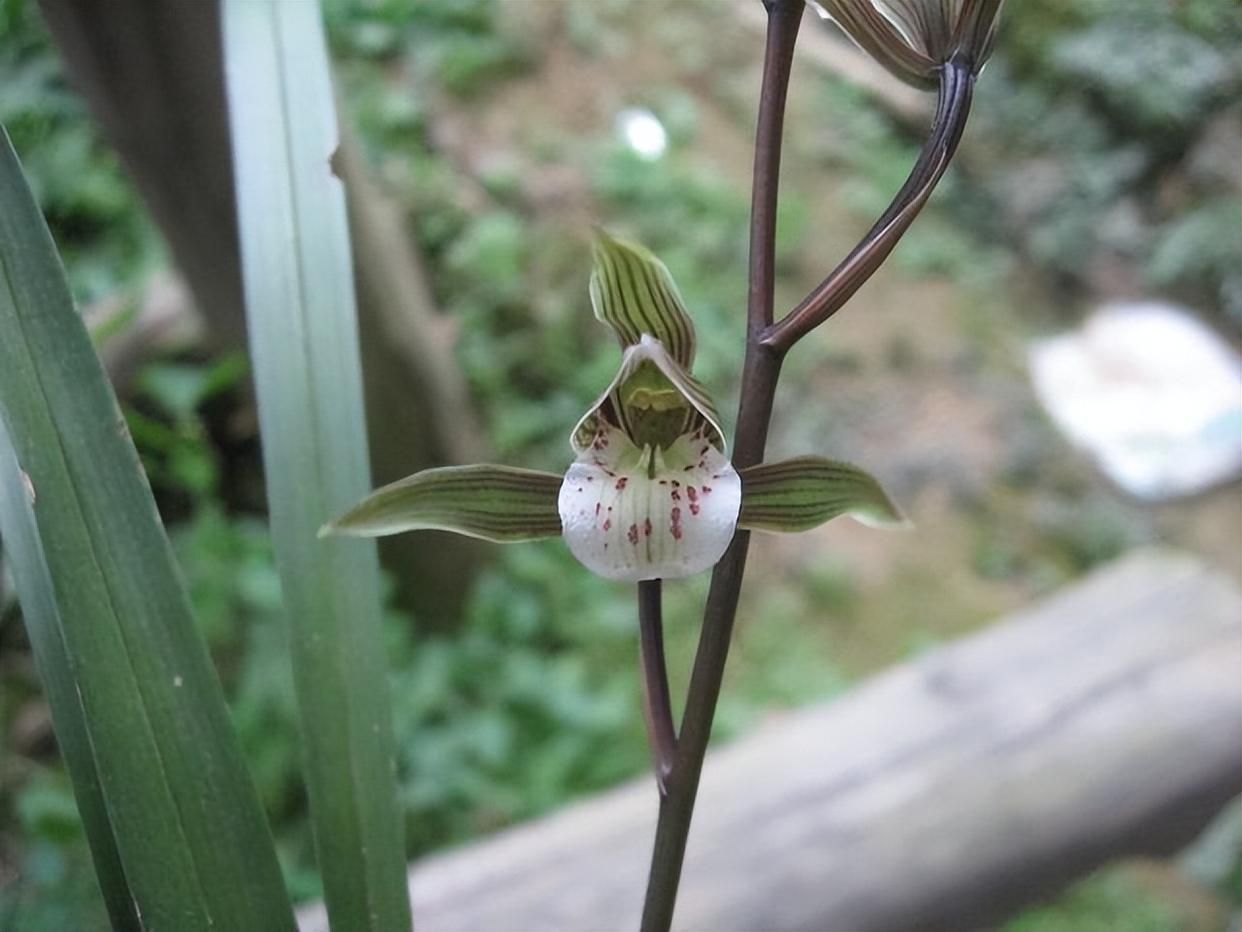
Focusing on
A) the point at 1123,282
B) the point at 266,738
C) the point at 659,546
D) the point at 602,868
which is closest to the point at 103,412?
the point at 659,546

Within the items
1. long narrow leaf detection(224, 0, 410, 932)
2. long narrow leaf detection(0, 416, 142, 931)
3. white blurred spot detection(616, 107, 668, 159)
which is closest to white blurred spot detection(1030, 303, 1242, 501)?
white blurred spot detection(616, 107, 668, 159)

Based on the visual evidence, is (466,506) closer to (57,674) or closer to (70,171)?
(57,674)

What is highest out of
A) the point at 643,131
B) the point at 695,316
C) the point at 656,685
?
the point at 643,131

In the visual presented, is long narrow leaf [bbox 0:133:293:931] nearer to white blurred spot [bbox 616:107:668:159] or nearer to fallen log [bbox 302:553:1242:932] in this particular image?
fallen log [bbox 302:553:1242:932]

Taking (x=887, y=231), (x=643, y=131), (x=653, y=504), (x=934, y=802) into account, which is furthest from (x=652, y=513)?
(x=643, y=131)

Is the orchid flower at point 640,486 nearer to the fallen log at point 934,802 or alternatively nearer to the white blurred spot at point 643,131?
the fallen log at point 934,802

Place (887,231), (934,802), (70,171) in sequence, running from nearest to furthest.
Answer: (887,231)
(934,802)
(70,171)

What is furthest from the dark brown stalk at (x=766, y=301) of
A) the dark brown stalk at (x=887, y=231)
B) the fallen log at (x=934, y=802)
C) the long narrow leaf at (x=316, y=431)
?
the fallen log at (x=934, y=802)
